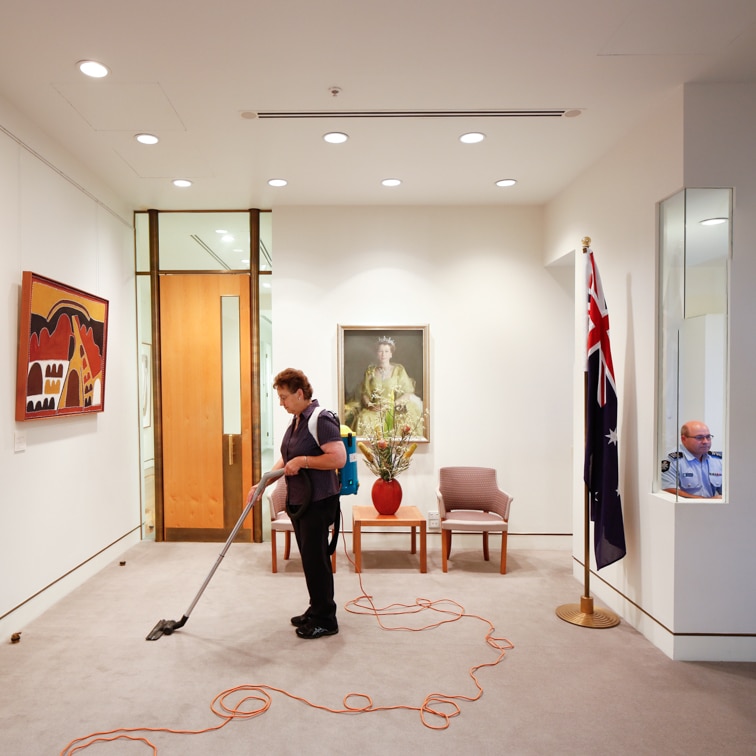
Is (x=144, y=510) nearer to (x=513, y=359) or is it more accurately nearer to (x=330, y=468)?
(x=330, y=468)

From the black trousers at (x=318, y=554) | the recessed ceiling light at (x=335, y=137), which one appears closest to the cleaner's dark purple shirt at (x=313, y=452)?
the black trousers at (x=318, y=554)

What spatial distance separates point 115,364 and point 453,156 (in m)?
3.34

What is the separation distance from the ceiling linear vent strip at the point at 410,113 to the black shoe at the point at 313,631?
3.06 meters

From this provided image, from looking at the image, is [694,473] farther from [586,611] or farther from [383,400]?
[383,400]

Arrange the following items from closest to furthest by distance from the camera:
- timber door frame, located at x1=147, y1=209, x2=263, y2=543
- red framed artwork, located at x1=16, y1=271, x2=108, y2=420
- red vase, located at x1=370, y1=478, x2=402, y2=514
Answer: red framed artwork, located at x1=16, y1=271, x2=108, y2=420 < red vase, located at x1=370, y1=478, x2=402, y2=514 < timber door frame, located at x1=147, y1=209, x2=263, y2=543

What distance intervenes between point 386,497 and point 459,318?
1838mm

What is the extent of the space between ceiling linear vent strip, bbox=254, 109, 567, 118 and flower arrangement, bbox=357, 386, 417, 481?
2.49 m

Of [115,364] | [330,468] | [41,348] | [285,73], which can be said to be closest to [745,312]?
[330,468]

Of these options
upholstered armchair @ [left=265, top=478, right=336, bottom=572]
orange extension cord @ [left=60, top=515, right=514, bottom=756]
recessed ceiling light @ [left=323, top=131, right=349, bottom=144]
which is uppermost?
recessed ceiling light @ [left=323, top=131, right=349, bottom=144]

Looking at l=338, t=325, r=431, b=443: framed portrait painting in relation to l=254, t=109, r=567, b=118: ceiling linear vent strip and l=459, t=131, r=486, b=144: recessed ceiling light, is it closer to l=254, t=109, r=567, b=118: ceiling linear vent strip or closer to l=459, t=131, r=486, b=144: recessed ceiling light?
l=459, t=131, r=486, b=144: recessed ceiling light

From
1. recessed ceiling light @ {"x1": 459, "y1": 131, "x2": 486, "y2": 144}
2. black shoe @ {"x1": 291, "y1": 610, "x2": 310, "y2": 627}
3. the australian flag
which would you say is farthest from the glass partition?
black shoe @ {"x1": 291, "y1": 610, "x2": 310, "y2": 627}

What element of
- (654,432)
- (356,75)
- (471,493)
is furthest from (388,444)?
(356,75)

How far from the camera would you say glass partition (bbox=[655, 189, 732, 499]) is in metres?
3.32

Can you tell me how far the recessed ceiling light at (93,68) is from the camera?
10.1 ft
